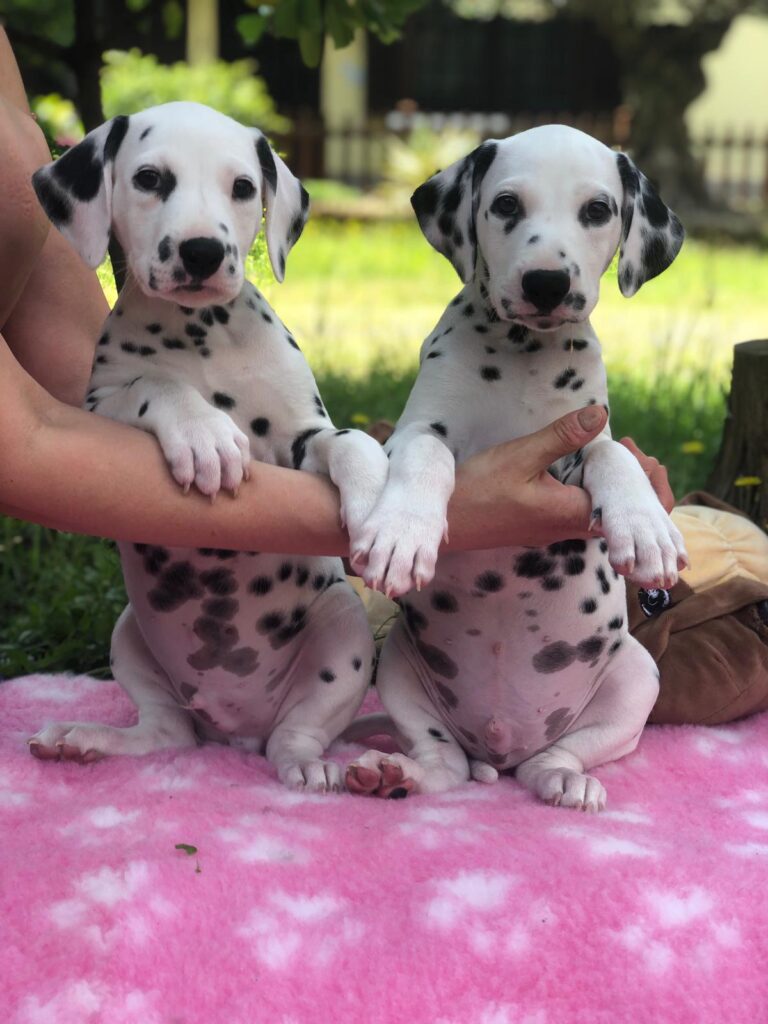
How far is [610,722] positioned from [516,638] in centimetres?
37

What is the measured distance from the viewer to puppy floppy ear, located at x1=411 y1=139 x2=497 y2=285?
331cm

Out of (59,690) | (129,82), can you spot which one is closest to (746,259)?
(129,82)

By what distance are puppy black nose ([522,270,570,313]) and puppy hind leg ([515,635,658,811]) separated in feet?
3.49

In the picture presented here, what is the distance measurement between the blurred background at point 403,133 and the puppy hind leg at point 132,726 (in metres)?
0.93

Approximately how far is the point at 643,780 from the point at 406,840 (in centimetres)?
82

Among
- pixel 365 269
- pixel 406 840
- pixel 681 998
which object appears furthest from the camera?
pixel 365 269

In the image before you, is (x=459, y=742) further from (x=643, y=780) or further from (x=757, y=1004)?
(x=757, y=1004)

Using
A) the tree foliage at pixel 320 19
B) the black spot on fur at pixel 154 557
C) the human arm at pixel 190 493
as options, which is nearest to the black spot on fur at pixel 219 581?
the black spot on fur at pixel 154 557

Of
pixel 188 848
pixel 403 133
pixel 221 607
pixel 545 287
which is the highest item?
pixel 545 287

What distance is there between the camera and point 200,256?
2934 mm

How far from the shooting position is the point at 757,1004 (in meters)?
2.54

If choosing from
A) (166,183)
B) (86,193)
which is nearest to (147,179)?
(166,183)

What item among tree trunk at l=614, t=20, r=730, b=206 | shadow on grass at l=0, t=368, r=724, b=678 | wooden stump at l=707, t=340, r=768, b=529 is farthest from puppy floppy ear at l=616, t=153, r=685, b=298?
tree trunk at l=614, t=20, r=730, b=206

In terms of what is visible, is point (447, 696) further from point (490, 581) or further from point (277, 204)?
point (277, 204)
